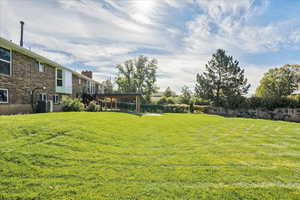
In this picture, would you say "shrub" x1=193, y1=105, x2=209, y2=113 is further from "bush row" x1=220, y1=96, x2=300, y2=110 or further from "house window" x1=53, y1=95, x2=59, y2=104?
"house window" x1=53, y1=95, x2=59, y2=104

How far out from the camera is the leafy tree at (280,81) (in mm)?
27188

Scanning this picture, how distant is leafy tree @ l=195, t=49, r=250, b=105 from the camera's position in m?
23.9

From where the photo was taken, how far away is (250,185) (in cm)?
277

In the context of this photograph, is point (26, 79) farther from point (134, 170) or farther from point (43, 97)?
point (134, 170)

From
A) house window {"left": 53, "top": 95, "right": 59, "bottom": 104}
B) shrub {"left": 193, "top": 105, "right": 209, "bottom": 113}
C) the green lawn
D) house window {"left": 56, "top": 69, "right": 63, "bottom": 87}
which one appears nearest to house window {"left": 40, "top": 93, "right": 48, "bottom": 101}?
house window {"left": 53, "top": 95, "right": 59, "bottom": 104}

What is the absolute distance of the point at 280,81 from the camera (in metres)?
28.0

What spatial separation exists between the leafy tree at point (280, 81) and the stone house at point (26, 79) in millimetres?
32516

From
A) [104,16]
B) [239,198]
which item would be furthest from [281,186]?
Result: [104,16]

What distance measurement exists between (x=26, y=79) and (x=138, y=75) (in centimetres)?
3213

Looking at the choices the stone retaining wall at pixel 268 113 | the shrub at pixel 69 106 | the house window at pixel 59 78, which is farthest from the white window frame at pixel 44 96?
the stone retaining wall at pixel 268 113

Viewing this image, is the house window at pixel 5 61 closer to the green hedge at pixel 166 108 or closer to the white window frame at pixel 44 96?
the white window frame at pixel 44 96

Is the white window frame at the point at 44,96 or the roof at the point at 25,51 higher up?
the roof at the point at 25,51

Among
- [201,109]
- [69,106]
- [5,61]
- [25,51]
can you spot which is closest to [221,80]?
[201,109]

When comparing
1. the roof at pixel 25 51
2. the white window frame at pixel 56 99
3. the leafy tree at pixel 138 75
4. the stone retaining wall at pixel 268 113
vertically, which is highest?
the leafy tree at pixel 138 75
